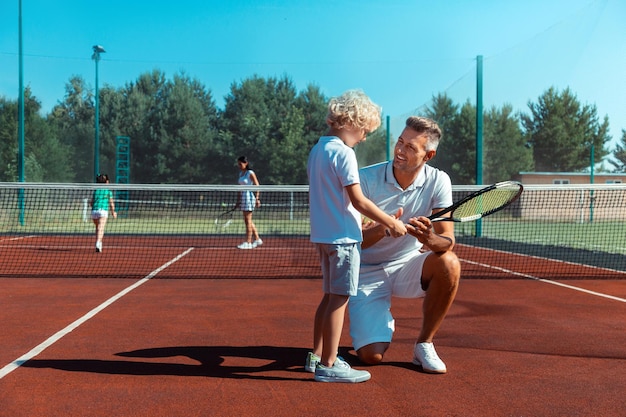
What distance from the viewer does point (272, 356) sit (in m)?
3.89

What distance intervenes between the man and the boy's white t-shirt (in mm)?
403

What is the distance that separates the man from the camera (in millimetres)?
3521

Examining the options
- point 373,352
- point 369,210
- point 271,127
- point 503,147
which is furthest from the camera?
point 271,127

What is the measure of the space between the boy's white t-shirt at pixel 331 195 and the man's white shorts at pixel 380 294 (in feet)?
1.96

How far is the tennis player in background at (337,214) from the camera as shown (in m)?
3.21

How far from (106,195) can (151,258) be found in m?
1.33

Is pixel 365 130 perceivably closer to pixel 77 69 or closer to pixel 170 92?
pixel 77 69

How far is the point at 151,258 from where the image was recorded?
33.4ft

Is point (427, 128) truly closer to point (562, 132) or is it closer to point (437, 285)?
point (437, 285)

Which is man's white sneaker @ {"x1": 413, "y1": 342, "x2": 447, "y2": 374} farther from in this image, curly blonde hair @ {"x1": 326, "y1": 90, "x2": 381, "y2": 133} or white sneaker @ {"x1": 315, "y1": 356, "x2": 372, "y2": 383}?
curly blonde hair @ {"x1": 326, "y1": 90, "x2": 381, "y2": 133}

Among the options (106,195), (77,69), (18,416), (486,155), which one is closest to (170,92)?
(77,69)

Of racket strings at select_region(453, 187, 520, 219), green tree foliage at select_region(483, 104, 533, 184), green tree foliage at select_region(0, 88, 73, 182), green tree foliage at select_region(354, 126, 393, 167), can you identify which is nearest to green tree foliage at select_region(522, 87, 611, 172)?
green tree foliage at select_region(483, 104, 533, 184)

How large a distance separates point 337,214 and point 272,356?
43.9 inches

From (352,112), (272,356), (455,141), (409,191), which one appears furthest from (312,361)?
(455,141)
